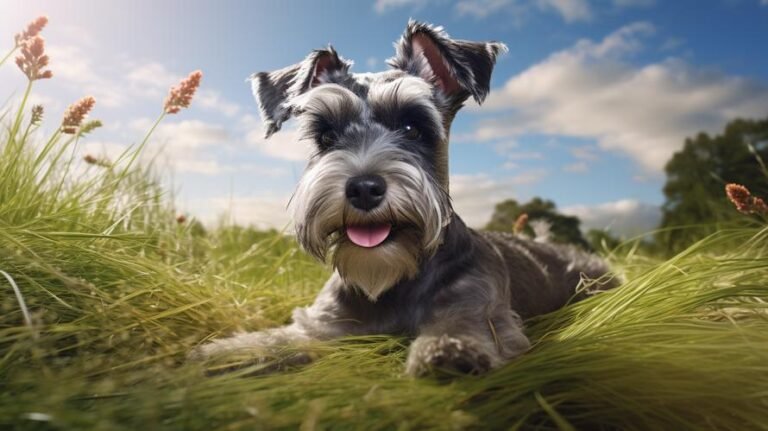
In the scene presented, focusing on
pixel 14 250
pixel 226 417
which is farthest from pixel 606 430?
pixel 14 250

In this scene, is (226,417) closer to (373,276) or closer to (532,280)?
(373,276)

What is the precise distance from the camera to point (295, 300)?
6.51 meters

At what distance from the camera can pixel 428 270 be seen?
444 cm

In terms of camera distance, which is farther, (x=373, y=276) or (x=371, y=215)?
(x=373, y=276)

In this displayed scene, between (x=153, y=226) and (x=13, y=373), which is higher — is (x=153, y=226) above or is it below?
above

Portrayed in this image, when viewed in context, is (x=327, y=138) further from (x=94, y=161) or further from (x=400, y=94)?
(x=94, y=161)

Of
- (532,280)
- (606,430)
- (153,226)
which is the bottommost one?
(606,430)

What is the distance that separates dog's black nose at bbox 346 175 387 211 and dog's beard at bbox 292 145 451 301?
3 cm

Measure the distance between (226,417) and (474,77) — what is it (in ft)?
9.49

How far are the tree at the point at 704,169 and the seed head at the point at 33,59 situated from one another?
9.60 meters

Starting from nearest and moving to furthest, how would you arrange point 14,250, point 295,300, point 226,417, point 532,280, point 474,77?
point 226,417, point 14,250, point 474,77, point 532,280, point 295,300

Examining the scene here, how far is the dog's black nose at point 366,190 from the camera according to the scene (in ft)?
12.3

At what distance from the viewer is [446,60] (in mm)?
4555

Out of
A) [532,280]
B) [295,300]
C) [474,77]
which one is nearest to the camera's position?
[474,77]
